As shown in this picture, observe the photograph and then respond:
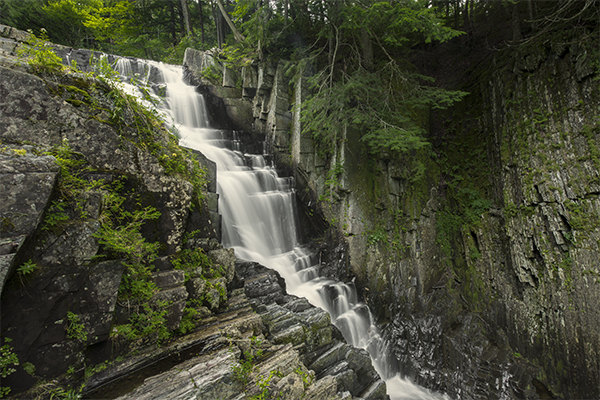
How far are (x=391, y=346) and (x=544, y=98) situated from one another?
27.5 feet

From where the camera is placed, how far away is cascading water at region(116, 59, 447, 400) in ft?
24.6

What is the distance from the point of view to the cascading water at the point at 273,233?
7484mm

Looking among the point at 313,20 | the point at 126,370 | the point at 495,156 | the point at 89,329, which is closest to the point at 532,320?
the point at 495,156

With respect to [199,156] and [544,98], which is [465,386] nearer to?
[544,98]

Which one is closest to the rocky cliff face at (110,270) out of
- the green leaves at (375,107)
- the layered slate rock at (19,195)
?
the layered slate rock at (19,195)

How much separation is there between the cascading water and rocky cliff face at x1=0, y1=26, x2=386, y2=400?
3.03 meters

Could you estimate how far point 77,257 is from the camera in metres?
2.82

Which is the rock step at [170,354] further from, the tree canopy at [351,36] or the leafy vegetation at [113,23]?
the leafy vegetation at [113,23]

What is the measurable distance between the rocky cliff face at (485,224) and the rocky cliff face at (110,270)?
4658mm

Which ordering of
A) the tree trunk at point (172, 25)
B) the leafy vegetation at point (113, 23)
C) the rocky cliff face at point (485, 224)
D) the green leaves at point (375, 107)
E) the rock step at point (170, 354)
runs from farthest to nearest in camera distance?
the tree trunk at point (172, 25)
the leafy vegetation at point (113, 23)
the green leaves at point (375, 107)
the rocky cliff face at point (485, 224)
the rock step at point (170, 354)

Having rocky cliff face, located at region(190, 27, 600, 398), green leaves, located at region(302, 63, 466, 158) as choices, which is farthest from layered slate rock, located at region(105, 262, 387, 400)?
green leaves, located at region(302, 63, 466, 158)

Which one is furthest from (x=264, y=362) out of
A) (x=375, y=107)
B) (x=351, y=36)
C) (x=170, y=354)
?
(x=351, y=36)

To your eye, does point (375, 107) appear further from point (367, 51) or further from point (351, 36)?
point (351, 36)

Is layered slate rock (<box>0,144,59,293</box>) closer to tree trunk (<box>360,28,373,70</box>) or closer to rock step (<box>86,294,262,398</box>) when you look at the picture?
rock step (<box>86,294,262,398</box>)
